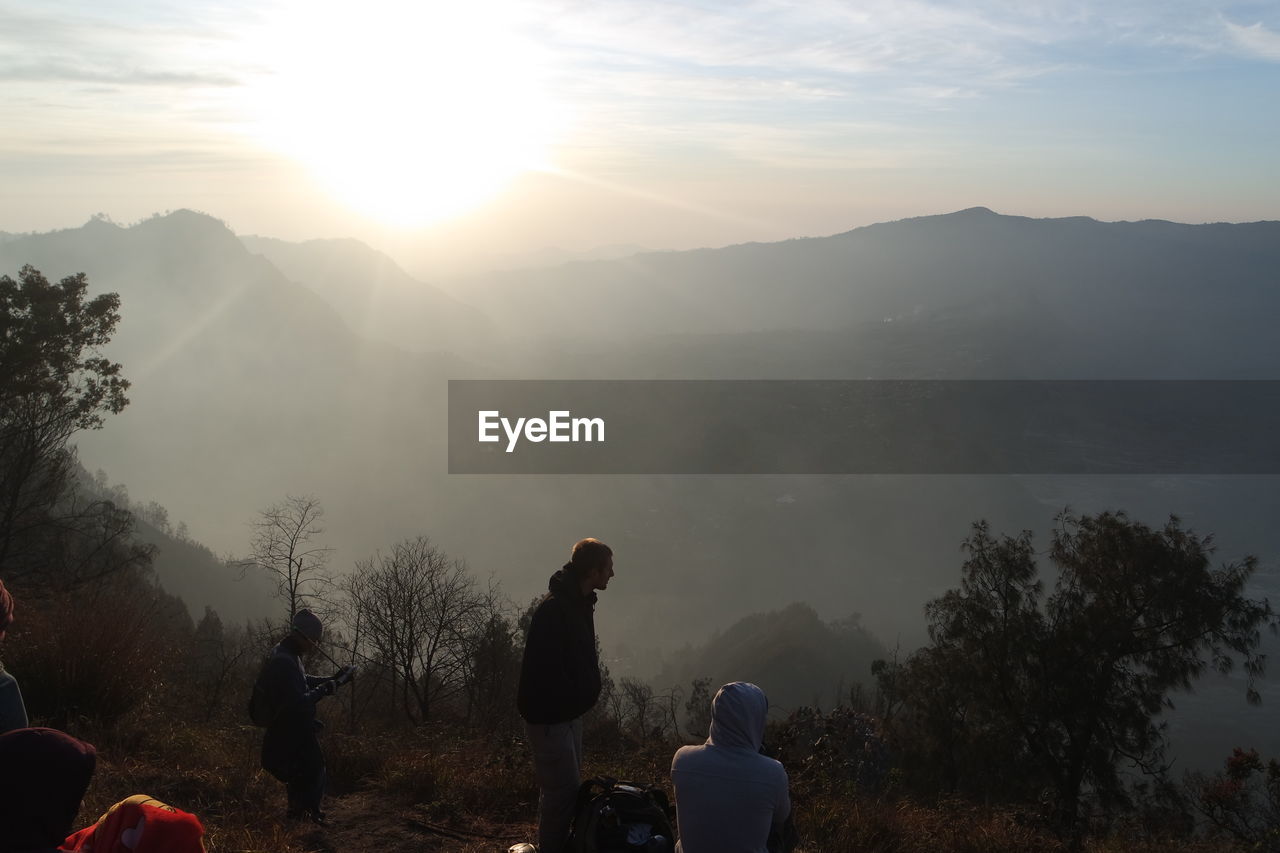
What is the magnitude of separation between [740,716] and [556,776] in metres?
1.57

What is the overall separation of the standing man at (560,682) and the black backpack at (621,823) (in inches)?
11.6

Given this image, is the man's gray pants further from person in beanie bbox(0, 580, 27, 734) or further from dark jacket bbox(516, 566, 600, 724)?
person in beanie bbox(0, 580, 27, 734)

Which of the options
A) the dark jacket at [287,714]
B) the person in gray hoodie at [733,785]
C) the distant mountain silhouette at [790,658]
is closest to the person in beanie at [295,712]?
the dark jacket at [287,714]

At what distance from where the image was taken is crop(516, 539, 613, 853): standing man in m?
4.63

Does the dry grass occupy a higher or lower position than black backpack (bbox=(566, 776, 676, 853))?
lower

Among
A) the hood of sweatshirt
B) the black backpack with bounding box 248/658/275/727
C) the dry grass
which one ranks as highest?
the hood of sweatshirt

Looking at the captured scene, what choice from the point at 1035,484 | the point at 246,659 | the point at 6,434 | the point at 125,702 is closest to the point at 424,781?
the point at 125,702

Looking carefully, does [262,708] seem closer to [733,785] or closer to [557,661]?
[557,661]

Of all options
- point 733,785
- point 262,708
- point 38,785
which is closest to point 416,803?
point 262,708

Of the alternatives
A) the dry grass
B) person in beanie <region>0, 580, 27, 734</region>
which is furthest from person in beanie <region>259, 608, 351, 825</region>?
person in beanie <region>0, 580, 27, 734</region>

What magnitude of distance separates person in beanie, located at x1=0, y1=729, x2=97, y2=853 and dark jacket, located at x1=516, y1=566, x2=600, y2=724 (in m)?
2.38

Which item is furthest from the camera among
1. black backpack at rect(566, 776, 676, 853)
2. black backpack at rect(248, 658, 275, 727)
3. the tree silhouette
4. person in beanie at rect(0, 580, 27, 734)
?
the tree silhouette

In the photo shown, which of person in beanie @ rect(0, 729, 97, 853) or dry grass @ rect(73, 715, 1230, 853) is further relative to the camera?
dry grass @ rect(73, 715, 1230, 853)

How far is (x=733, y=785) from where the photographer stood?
142 inches
